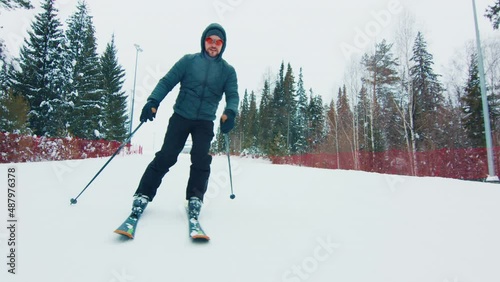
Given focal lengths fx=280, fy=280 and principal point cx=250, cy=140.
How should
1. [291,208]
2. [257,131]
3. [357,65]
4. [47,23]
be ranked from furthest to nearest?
[257,131]
[357,65]
[47,23]
[291,208]

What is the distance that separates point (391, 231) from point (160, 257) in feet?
5.79

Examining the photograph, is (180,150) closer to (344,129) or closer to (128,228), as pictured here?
(128,228)

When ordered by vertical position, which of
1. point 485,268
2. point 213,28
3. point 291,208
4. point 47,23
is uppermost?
point 47,23

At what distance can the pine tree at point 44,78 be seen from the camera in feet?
62.1

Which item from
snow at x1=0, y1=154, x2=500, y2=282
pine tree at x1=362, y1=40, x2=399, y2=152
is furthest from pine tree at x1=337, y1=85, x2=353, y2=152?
snow at x1=0, y1=154, x2=500, y2=282

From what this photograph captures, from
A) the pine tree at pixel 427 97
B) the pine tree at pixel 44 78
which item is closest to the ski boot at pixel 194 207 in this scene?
the pine tree at pixel 44 78

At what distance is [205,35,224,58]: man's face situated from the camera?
281 centimetres

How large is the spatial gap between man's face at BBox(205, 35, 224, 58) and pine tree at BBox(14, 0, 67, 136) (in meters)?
19.5

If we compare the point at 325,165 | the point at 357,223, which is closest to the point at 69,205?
the point at 357,223

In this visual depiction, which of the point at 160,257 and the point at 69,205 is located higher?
the point at 69,205

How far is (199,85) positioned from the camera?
2744 millimetres

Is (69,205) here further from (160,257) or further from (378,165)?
(378,165)

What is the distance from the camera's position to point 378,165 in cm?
1859

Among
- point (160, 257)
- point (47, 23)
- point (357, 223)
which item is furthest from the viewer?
point (47, 23)
